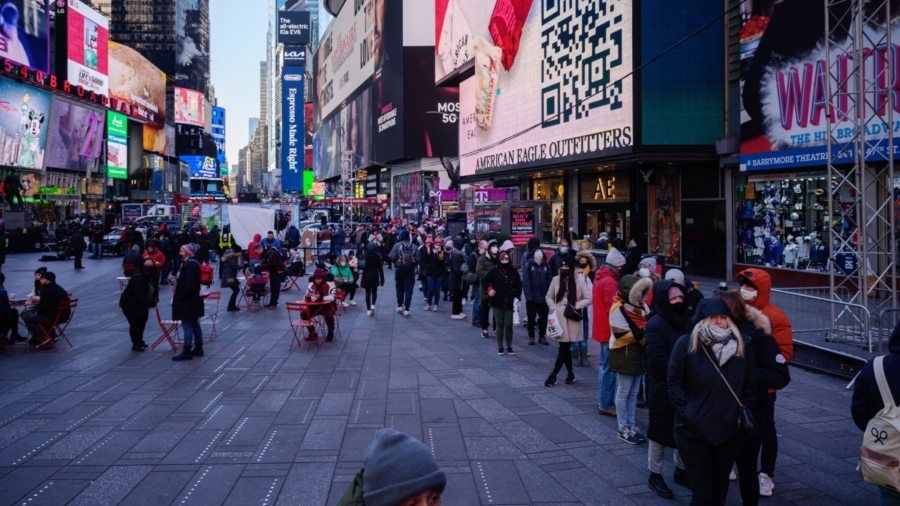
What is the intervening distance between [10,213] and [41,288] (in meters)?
33.2

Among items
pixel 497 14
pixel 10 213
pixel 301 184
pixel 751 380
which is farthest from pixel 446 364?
pixel 301 184

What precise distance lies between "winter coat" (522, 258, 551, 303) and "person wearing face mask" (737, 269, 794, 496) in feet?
19.4

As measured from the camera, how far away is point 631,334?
6.49 meters

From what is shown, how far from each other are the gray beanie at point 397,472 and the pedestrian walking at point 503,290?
8396 mm

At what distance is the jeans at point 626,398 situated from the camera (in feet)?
21.6

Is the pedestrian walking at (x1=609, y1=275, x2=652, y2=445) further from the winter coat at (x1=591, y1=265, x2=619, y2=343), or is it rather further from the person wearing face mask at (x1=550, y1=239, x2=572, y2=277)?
the person wearing face mask at (x1=550, y1=239, x2=572, y2=277)

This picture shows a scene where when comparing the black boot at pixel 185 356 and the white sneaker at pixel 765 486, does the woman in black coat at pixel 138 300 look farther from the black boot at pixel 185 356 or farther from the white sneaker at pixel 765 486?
the white sneaker at pixel 765 486

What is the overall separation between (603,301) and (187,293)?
641cm

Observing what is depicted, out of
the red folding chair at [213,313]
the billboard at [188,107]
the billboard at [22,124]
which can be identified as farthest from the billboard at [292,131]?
the red folding chair at [213,313]

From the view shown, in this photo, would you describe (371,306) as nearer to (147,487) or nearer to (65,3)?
(147,487)

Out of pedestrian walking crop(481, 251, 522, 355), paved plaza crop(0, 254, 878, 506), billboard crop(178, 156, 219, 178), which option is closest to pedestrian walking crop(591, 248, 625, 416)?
paved plaza crop(0, 254, 878, 506)

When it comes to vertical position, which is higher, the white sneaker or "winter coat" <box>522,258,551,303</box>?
"winter coat" <box>522,258,551,303</box>

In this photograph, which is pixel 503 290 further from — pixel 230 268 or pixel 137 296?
pixel 230 268

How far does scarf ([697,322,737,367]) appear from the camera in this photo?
14.4 ft
